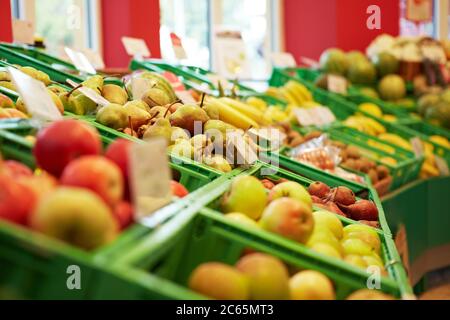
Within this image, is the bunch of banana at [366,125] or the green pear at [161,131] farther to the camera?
the bunch of banana at [366,125]

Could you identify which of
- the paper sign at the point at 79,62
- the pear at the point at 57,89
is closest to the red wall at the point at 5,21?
the paper sign at the point at 79,62

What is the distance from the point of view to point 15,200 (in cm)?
114

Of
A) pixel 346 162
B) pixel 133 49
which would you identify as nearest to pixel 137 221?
pixel 346 162

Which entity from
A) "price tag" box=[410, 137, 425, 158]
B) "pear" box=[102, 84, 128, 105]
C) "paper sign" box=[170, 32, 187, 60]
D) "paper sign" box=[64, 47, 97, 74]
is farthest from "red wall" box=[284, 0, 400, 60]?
"pear" box=[102, 84, 128, 105]

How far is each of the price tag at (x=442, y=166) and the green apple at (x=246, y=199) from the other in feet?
11.0

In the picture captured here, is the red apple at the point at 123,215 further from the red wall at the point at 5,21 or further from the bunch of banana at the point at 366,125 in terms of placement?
the bunch of banana at the point at 366,125

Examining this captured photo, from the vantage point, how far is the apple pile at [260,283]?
1.27 meters

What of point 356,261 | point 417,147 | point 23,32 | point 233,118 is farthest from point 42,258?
point 417,147

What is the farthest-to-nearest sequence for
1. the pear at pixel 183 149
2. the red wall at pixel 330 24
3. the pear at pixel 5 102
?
the red wall at pixel 330 24 < the pear at pixel 183 149 < the pear at pixel 5 102

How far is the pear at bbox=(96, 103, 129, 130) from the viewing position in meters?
2.29

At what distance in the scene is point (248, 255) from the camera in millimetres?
1403

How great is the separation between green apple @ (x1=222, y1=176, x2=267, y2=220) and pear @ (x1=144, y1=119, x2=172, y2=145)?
60 cm

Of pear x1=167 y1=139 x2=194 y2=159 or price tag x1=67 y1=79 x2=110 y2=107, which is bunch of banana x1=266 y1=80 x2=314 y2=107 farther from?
pear x1=167 y1=139 x2=194 y2=159

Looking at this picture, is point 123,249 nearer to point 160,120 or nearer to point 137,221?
point 137,221
